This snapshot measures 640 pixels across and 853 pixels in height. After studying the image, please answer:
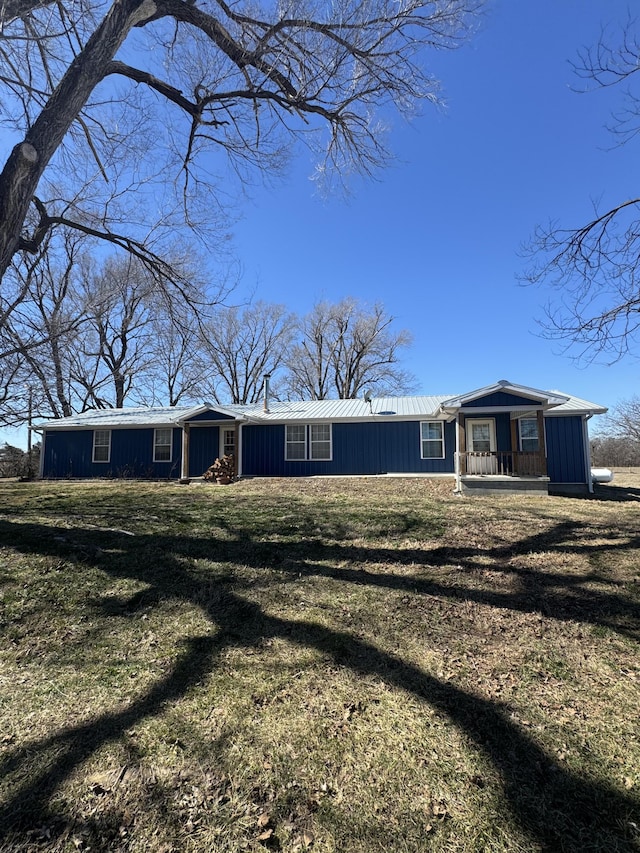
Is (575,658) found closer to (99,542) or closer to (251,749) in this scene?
(251,749)

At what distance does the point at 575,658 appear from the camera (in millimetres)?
3295

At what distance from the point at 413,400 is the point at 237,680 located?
16.1 metres

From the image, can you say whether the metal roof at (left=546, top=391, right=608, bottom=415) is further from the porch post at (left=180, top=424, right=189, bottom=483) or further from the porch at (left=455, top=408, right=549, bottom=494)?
the porch post at (left=180, top=424, right=189, bottom=483)

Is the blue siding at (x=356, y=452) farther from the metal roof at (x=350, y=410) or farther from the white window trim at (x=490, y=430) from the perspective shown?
the white window trim at (x=490, y=430)

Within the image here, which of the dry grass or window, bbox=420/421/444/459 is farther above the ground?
window, bbox=420/421/444/459

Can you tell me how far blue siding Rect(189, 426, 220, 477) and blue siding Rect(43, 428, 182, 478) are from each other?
25.2 inches

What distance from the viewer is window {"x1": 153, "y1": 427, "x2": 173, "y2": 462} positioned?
17.9 m

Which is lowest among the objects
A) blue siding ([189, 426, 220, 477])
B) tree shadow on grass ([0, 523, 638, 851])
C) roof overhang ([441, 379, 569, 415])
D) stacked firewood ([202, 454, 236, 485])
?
tree shadow on grass ([0, 523, 638, 851])

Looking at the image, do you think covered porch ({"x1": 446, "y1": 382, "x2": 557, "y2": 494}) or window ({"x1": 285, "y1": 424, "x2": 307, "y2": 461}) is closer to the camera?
covered porch ({"x1": 446, "y1": 382, "x2": 557, "y2": 494})

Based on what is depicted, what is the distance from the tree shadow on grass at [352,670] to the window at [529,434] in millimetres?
9865

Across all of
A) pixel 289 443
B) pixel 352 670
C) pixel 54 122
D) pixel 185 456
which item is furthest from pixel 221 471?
pixel 352 670

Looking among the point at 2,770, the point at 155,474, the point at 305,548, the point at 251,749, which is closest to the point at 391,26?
the point at 305,548

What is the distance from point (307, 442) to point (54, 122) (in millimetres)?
13045

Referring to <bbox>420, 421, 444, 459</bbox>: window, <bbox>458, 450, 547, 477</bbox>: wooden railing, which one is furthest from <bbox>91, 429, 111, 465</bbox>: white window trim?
<bbox>458, 450, 547, 477</bbox>: wooden railing
